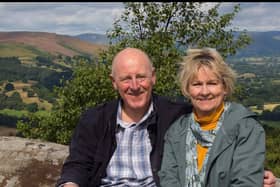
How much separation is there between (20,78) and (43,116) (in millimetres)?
77912

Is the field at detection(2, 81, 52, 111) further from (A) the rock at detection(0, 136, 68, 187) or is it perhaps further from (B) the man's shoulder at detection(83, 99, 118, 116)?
(B) the man's shoulder at detection(83, 99, 118, 116)

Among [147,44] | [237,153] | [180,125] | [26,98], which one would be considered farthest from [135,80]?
[26,98]

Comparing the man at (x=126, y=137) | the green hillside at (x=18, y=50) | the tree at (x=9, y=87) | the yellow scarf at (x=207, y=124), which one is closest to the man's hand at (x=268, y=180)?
the yellow scarf at (x=207, y=124)

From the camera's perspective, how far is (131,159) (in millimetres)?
4102

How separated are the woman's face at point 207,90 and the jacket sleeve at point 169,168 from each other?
0.46m

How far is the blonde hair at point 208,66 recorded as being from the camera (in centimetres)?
353

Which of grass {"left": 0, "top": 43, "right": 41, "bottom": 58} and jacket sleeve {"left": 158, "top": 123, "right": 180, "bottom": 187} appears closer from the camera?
jacket sleeve {"left": 158, "top": 123, "right": 180, "bottom": 187}

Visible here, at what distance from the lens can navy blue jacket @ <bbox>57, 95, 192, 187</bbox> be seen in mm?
4102

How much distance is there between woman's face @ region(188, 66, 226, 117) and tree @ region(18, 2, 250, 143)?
1247 centimetres

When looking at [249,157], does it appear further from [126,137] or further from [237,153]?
[126,137]

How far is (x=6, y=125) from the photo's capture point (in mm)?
51562

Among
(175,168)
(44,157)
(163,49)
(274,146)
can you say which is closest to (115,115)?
(175,168)

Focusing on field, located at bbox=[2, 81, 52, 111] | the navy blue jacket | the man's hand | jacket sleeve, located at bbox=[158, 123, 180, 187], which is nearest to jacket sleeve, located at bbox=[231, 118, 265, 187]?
the man's hand

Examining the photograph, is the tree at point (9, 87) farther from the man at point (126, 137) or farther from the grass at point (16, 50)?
the man at point (126, 137)
